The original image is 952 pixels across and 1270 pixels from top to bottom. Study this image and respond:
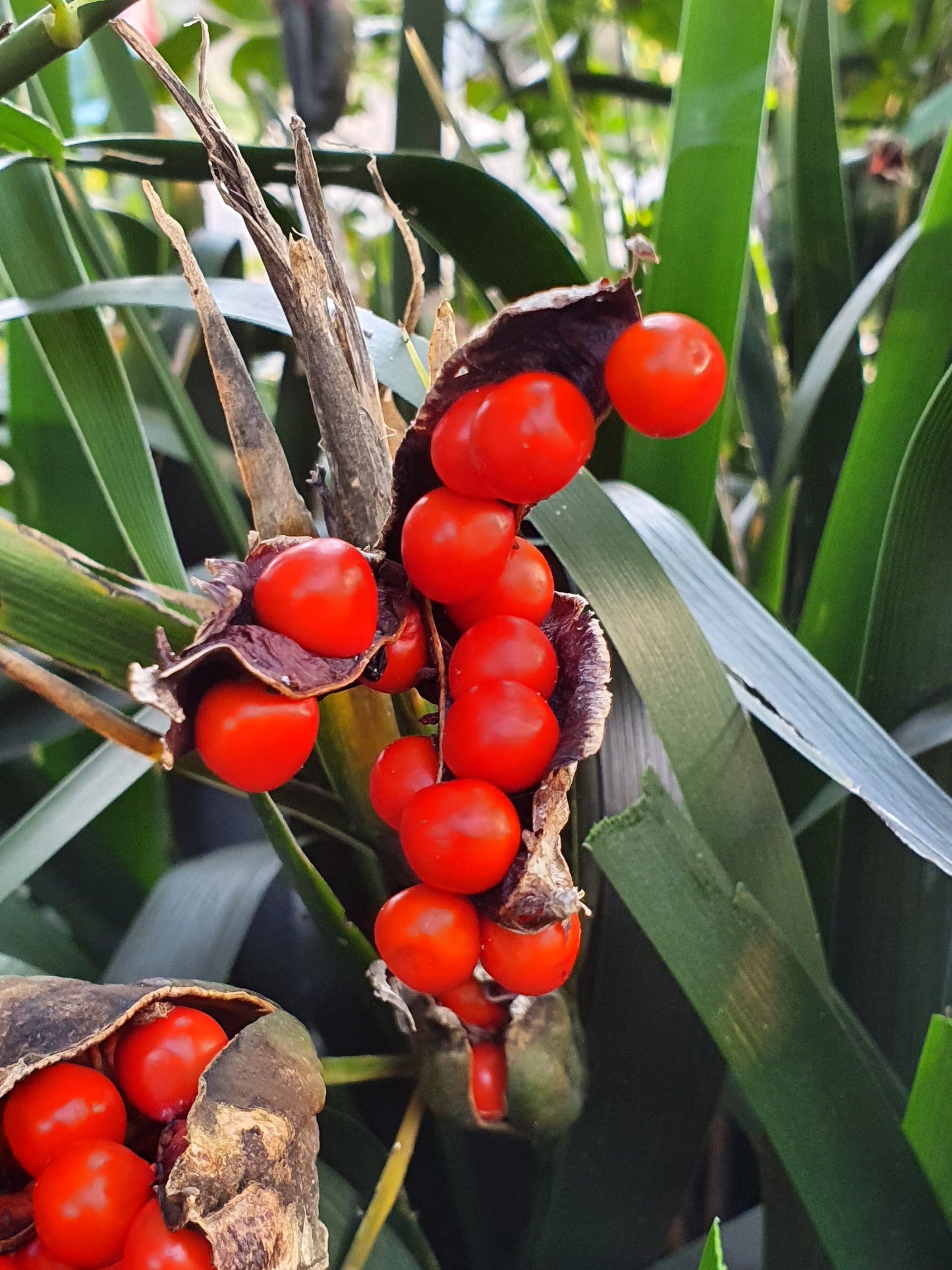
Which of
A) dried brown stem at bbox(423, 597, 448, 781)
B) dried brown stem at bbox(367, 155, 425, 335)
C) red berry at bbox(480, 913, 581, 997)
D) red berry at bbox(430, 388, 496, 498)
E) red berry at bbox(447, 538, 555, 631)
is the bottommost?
red berry at bbox(480, 913, 581, 997)

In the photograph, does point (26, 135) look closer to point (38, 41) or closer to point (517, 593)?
point (38, 41)

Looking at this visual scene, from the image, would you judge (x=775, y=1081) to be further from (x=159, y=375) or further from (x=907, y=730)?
(x=159, y=375)

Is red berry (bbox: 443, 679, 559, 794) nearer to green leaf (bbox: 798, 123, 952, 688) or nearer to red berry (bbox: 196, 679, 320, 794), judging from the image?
red berry (bbox: 196, 679, 320, 794)

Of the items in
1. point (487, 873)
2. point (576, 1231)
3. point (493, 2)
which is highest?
point (493, 2)

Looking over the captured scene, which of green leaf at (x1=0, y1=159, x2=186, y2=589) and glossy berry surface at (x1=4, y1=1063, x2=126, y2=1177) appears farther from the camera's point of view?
green leaf at (x1=0, y1=159, x2=186, y2=589)

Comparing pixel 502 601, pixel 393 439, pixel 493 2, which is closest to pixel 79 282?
pixel 393 439

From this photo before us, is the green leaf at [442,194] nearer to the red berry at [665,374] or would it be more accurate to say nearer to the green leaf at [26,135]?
the green leaf at [26,135]

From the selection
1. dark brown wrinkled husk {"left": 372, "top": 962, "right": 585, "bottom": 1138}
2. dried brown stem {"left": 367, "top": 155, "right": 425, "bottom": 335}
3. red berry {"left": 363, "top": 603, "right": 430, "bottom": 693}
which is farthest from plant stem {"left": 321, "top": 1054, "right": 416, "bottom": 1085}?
dried brown stem {"left": 367, "top": 155, "right": 425, "bottom": 335}
